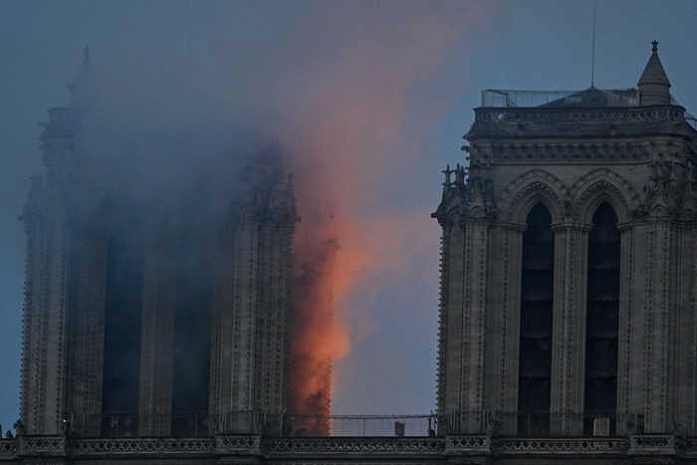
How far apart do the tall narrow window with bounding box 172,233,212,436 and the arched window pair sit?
32.9 ft

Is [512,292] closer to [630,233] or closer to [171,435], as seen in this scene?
[630,233]

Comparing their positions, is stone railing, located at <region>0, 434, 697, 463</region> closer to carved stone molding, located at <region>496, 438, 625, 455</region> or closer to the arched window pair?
carved stone molding, located at <region>496, 438, 625, 455</region>

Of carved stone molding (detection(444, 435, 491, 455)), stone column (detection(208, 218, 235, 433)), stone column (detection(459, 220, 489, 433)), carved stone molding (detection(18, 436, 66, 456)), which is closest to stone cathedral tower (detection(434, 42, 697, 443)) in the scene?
stone column (detection(459, 220, 489, 433))

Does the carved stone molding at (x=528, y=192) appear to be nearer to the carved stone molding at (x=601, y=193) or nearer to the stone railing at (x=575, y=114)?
the carved stone molding at (x=601, y=193)

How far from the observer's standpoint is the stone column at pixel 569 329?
4045 inches

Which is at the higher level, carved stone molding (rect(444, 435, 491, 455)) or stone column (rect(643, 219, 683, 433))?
stone column (rect(643, 219, 683, 433))

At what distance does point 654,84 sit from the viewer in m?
105

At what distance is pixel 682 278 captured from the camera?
102688 millimetres

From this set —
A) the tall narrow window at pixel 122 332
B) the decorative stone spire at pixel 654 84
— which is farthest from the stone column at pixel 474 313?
the tall narrow window at pixel 122 332

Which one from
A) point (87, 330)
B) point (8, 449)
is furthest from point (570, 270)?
point (8, 449)

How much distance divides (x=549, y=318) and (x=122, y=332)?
1356 centimetres

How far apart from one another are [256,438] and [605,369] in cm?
1080

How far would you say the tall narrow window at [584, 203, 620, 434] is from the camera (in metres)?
103

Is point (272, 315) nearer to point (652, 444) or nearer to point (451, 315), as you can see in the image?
point (451, 315)
